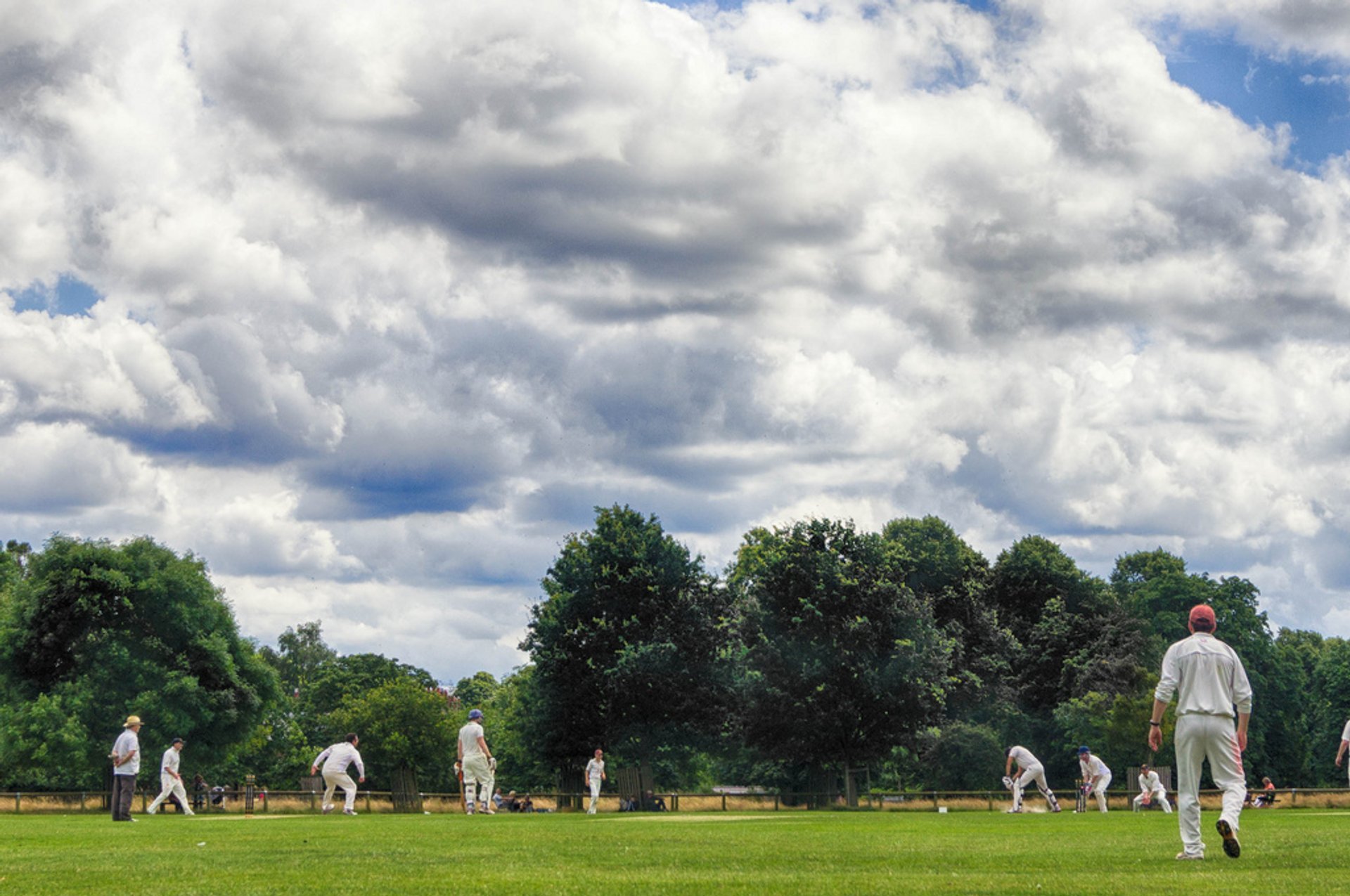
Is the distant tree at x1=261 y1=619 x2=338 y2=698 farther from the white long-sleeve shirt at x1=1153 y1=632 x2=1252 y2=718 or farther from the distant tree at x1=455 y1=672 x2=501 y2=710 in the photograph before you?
the white long-sleeve shirt at x1=1153 y1=632 x2=1252 y2=718

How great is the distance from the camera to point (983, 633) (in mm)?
79062

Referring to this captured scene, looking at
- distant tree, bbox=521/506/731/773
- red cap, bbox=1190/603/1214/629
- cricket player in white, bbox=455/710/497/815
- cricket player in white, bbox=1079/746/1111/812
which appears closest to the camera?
red cap, bbox=1190/603/1214/629

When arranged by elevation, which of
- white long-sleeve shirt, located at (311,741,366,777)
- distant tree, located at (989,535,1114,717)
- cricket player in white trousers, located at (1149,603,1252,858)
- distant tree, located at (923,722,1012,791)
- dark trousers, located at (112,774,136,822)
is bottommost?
distant tree, located at (923,722,1012,791)

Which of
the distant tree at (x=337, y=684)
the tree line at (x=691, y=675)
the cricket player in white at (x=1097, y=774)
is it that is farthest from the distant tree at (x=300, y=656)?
the cricket player in white at (x=1097, y=774)

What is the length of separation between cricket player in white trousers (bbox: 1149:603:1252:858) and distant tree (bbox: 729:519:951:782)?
45.2 meters

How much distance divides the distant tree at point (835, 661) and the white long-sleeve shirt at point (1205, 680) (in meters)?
45.2

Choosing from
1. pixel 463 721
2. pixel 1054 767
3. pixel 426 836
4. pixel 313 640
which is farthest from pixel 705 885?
pixel 313 640

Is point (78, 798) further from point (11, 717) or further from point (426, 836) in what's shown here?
point (426, 836)

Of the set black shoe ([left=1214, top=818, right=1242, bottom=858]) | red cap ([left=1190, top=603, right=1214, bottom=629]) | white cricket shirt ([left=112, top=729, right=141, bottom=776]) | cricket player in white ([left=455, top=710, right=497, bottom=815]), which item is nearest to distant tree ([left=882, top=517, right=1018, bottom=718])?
cricket player in white ([left=455, top=710, right=497, bottom=815])

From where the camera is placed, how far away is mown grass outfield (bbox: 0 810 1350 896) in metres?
10.1

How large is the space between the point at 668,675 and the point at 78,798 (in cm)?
2645

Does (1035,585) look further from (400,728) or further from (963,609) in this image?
(400,728)

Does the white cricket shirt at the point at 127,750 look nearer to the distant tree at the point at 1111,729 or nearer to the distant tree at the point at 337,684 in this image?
the distant tree at the point at 1111,729

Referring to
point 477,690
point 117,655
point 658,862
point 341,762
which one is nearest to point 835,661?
point 341,762
